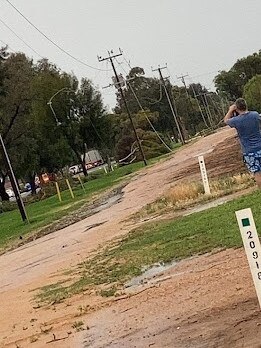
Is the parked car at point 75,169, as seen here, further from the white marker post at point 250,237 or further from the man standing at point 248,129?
the white marker post at point 250,237

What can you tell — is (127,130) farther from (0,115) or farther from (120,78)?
(0,115)

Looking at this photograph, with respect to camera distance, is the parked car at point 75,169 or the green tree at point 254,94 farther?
the parked car at point 75,169

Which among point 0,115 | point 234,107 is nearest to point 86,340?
point 234,107

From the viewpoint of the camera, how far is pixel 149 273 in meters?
13.3

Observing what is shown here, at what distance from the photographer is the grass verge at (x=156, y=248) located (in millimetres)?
13594

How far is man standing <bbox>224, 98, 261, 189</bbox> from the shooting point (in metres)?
13.8

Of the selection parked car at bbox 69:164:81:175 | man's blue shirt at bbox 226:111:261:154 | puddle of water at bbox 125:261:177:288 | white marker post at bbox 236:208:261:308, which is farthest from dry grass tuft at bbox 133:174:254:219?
parked car at bbox 69:164:81:175

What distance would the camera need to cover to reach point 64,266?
18562mm

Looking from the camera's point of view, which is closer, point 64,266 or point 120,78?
point 64,266

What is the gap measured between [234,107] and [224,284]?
14.8ft

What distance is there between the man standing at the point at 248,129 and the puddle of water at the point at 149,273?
218 cm

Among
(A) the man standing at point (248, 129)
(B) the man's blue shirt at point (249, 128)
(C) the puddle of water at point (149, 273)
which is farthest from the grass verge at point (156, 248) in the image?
(B) the man's blue shirt at point (249, 128)

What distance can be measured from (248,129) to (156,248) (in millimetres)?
3081

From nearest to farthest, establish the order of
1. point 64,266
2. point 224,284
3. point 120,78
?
point 224,284
point 64,266
point 120,78
